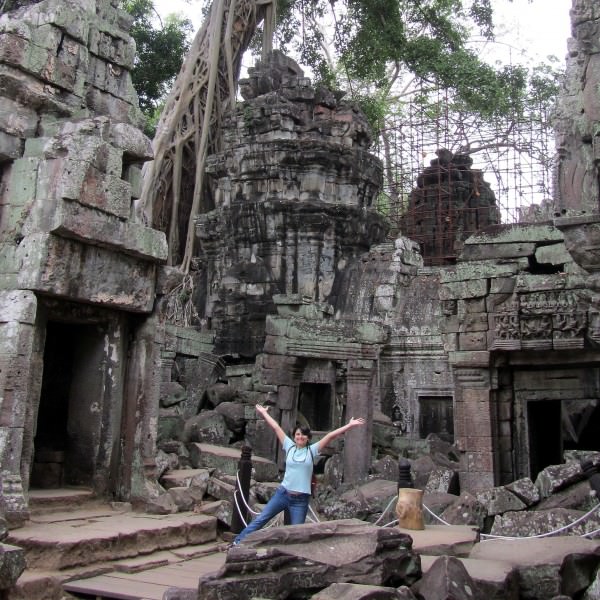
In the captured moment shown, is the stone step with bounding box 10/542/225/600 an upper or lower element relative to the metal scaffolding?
lower

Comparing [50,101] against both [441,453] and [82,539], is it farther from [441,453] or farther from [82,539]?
[441,453]

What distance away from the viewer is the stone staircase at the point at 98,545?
4648mm


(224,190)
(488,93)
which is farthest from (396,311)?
(488,93)

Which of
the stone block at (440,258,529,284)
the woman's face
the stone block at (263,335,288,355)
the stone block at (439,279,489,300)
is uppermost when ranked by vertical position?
the stone block at (440,258,529,284)

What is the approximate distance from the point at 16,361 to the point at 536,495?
4377 mm

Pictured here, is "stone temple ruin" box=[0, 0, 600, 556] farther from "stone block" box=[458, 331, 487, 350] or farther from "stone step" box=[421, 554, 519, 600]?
"stone step" box=[421, 554, 519, 600]

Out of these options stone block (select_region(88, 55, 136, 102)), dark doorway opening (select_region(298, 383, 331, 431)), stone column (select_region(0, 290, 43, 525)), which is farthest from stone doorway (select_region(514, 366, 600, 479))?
dark doorway opening (select_region(298, 383, 331, 431))

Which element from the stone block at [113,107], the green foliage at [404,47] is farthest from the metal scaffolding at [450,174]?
the stone block at [113,107]

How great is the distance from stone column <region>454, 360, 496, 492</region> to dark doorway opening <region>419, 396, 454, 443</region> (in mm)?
6759

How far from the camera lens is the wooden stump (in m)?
5.98

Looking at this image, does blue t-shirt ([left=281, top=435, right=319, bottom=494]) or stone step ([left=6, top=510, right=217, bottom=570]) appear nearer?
stone step ([left=6, top=510, right=217, bottom=570])

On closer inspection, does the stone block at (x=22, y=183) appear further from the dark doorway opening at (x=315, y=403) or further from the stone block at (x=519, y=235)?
the dark doorway opening at (x=315, y=403)

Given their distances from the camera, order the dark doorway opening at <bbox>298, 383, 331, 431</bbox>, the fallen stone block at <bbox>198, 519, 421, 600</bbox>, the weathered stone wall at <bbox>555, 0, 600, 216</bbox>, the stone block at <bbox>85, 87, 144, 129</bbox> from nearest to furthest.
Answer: the fallen stone block at <bbox>198, 519, 421, 600</bbox>, the weathered stone wall at <bbox>555, 0, 600, 216</bbox>, the stone block at <bbox>85, 87, 144, 129</bbox>, the dark doorway opening at <bbox>298, 383, 331, 431</bbox>

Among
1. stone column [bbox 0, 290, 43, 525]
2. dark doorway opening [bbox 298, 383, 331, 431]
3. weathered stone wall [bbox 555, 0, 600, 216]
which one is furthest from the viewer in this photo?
dark doorway opening [bbox 298, 383, 331, 431]
